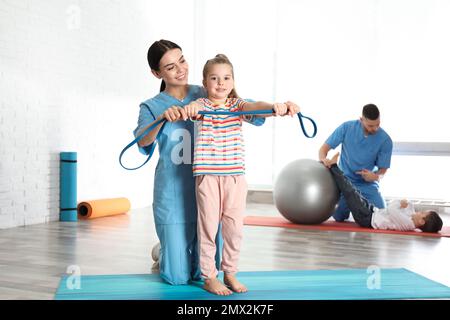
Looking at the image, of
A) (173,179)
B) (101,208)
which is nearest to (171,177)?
(173,179)

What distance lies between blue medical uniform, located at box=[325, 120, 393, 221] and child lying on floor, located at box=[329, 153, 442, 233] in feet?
1.15

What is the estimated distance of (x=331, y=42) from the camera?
6.86 metres

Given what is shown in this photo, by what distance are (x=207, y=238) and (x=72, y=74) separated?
3283 millimetres

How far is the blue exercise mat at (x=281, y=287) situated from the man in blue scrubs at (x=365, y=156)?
230 centimetres

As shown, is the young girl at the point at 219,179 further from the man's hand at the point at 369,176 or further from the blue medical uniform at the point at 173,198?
the man's hand at the point at 369,176

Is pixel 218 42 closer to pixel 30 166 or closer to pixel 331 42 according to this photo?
pixel 331 42

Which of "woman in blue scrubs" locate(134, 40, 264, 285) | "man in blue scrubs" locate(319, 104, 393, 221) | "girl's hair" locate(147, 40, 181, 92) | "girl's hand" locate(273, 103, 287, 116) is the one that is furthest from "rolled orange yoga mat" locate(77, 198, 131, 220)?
"girl's hand" locate(273, 103, 287, 116)

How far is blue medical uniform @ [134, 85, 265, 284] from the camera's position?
278cm

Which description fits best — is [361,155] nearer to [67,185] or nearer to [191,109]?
[67,185]

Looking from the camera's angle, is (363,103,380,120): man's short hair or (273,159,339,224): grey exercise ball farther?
(363,103,380,120): man's short hair

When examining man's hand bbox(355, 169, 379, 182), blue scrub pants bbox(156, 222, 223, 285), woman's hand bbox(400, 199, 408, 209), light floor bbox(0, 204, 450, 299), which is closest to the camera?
blue scrub pants bbox(156, 222, 223, 285)

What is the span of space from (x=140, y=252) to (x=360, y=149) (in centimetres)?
252

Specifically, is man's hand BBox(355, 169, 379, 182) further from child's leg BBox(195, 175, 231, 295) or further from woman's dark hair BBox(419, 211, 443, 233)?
child's leg BBox(195, 175, 231, 295)
